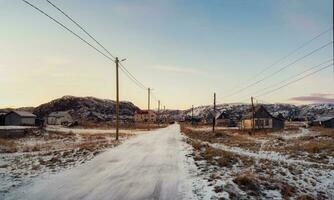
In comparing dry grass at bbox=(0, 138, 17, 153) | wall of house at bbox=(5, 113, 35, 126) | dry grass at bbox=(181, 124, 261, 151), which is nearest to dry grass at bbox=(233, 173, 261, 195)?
dry grass at bbox=(181, 124, 261, 151)

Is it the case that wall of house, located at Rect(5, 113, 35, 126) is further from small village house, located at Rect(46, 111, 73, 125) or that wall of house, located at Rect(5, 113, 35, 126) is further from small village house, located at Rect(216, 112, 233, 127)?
small village house, located at Rect(216, 112, 233, 127)

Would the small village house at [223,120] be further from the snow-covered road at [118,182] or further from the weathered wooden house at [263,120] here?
the snow-covered road at [118,182]

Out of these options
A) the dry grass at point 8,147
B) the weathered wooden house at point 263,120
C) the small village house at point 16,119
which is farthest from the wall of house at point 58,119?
the dry grass at point 8,147

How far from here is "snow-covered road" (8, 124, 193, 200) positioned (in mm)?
15312

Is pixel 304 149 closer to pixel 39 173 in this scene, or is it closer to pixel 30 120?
pixel 39 173

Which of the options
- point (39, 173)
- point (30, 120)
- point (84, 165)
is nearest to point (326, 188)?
point (84, 165)

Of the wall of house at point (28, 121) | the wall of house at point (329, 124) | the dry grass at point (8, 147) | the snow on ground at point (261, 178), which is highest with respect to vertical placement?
the wall of house at point (28, 121)

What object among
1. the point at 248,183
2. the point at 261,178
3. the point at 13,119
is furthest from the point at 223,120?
the point at 248,183

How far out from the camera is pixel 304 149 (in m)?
35.5

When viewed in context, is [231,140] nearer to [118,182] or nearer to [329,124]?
[118,182]

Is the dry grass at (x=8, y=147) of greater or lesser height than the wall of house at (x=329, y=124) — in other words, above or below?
below

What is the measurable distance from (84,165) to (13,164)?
197 inches

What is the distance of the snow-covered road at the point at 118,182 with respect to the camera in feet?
50.2

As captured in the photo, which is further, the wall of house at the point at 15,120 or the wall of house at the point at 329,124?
the wall of house at the point at 329,124
